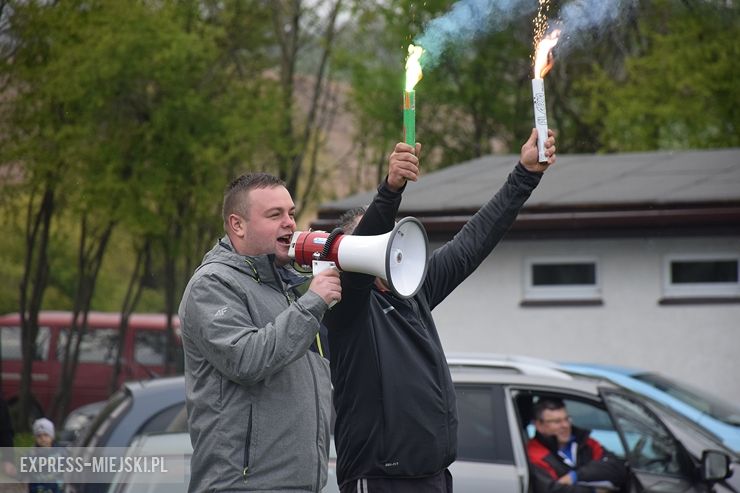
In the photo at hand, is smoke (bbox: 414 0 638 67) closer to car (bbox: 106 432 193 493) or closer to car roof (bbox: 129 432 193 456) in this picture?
car (bbox: 106 432 193 493)

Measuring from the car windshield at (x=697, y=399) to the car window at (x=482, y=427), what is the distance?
10.3 ft

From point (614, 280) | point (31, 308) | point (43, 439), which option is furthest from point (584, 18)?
point (31, 308)

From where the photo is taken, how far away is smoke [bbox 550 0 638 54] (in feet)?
17.6

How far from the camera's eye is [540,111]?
464 centimetres

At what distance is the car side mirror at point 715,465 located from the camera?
6.63m

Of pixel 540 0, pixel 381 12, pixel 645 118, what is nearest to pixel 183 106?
pixel 381 12

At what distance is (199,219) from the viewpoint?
20375 mm

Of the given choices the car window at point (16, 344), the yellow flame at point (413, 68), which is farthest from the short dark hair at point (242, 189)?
the car window at point (16, 344)

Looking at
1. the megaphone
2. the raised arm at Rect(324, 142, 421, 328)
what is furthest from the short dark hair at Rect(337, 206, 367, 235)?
the megaphone

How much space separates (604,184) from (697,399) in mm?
5548

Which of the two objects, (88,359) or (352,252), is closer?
(352,252)

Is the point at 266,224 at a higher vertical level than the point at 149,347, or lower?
higher

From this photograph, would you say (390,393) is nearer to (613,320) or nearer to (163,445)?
(163,445)

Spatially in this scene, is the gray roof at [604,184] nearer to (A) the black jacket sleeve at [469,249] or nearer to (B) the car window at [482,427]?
(B) the car window at [482,427]
